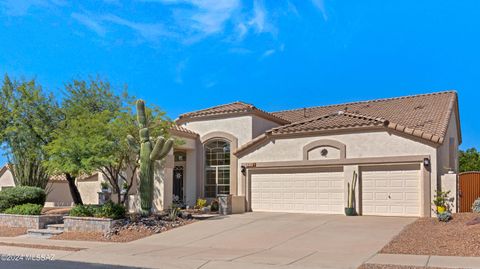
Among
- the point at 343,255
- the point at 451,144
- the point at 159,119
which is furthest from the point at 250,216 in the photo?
the point at 451,144

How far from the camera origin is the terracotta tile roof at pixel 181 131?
81.2ft

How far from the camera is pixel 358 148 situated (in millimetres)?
21188

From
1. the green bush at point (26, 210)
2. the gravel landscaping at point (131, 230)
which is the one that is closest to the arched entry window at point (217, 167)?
the gravel landscaping at point (131, 230)

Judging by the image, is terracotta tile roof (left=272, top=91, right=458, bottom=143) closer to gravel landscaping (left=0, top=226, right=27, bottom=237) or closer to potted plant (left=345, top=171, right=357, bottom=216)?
potted plant (left=345, top=171, right=357, bottom=216)

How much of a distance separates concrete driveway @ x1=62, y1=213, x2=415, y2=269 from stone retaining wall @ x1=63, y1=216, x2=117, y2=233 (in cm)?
192

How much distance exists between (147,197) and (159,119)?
14.4 feet

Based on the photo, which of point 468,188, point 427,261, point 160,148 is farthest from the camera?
point 468,188

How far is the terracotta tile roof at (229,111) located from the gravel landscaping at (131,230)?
26.6 feet

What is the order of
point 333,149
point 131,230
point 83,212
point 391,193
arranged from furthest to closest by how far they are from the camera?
point 333,149 < point 391,193 < point 83,212 < point 131,230

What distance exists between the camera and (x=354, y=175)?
2092 centimetres

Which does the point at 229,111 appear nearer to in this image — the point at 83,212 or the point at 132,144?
the point at 132,144

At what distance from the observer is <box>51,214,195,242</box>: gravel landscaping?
54.6 ft

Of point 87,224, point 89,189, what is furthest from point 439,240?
point 89,189

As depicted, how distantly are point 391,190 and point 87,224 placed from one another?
480 inches
